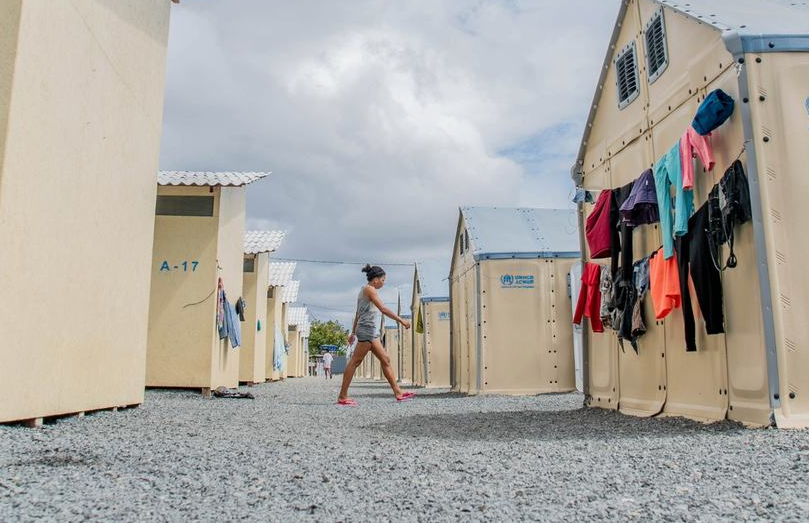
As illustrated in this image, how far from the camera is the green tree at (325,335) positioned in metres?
82.8

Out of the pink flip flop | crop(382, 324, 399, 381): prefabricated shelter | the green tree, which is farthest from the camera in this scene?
the green tree

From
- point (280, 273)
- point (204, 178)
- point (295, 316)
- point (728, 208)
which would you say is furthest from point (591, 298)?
point (295, 316)

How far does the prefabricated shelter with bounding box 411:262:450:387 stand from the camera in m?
17.8

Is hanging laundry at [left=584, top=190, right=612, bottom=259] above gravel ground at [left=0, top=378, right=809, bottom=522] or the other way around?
above

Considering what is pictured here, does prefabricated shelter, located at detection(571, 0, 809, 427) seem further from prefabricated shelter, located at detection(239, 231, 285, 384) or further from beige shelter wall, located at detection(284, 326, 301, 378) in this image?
beige shelter wall, located at detection(284, 326, 301, 378)

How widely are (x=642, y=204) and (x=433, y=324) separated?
12959 millimetres

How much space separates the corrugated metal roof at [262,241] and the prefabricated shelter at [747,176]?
1127 centimetres

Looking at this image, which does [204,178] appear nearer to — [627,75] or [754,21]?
[627,75]

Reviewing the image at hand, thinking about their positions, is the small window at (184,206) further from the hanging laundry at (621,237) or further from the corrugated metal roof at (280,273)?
the corrugated metal roof at (280,273)

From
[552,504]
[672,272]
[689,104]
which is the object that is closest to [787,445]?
[552,504]

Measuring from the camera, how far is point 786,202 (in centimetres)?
399

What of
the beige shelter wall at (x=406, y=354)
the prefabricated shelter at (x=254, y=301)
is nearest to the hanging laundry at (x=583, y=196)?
the prefabricated shelter at (x=254, y=301)

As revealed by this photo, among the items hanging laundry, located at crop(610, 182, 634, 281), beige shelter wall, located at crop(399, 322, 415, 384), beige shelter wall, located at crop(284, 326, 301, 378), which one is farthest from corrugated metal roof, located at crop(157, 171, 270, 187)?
beige shelter wall, located at crop(284, 326, 301, 378)

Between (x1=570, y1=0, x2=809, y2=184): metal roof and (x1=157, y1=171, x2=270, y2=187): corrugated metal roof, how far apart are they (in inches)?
271
